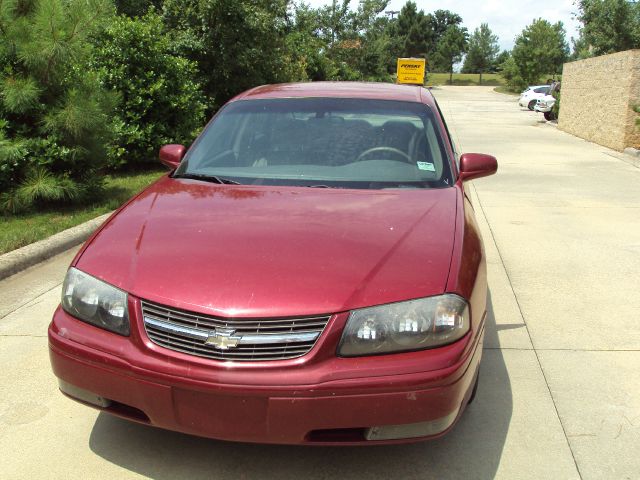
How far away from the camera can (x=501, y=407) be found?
3.30 m

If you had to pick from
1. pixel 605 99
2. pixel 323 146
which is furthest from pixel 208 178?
pixel 605 99

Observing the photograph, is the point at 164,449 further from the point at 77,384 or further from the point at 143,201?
the point at 143,201

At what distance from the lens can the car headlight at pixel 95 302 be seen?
2523mm

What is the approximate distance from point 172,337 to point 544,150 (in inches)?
546

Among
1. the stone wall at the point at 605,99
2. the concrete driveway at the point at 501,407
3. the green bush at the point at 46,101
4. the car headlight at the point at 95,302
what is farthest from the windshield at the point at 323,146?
the stone wall at the point at 605,99

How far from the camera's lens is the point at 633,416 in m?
3.22

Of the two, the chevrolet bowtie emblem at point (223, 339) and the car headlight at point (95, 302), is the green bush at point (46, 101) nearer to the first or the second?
the car headlight at point (95, 302)

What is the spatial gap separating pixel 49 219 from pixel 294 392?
5523 millimetres

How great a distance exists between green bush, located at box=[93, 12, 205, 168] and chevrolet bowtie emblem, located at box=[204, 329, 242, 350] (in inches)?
304

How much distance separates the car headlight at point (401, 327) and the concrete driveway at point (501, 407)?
67 centimetres

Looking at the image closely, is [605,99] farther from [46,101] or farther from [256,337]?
[256,337]

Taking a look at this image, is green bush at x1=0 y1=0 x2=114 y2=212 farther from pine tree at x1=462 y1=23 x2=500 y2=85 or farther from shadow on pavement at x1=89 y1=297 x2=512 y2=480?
pine tree at x1=462 y1=23 x2=500 y2=85

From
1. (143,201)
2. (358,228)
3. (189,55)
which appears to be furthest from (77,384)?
(189,55)

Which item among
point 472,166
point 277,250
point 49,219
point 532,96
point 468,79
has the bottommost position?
point 49,219
